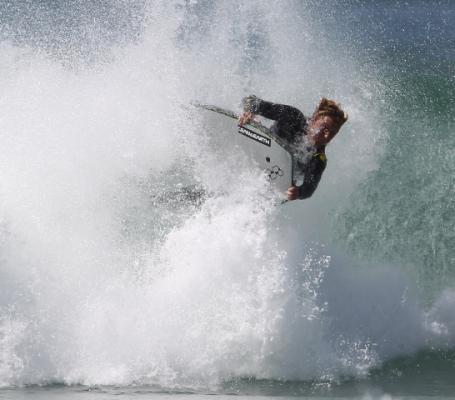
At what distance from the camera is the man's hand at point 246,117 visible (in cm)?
761

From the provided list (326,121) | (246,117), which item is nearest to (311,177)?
(326,121)

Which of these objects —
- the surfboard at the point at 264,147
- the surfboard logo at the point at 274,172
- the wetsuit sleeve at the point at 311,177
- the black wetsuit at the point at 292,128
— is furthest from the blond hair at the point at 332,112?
the surfboard logo at the point at 274,172

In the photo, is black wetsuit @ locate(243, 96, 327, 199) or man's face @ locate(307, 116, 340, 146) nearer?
man's face @ locate(307, 116, 340, 146)

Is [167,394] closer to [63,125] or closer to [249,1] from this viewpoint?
[63,125]

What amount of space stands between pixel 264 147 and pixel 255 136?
0.54 feet

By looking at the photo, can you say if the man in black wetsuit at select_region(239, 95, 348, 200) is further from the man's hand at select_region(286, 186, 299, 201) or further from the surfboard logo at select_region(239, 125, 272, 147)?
the surfboard logo at select_region(239, 125, 272, 147)

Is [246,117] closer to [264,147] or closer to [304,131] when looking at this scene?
[264,147]

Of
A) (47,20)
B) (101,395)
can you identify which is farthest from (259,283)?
(47,20)

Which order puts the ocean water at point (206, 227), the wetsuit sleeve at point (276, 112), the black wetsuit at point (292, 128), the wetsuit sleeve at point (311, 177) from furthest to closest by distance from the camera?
the wetsuit sleeve at point (276, 112), the black wetsuit at point (292, 128), the wetsuit sleeve at point (311, 177), the ocean water at point (206, 227)

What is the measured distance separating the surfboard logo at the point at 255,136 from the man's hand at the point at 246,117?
3.6 inches

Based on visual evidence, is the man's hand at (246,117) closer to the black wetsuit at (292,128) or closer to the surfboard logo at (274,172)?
the black wetsuit at (292,128)

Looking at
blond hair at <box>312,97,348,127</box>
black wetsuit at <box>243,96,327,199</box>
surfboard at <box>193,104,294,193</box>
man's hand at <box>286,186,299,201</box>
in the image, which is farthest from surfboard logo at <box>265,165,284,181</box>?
blond hair at <box>312,97,348,127</box>

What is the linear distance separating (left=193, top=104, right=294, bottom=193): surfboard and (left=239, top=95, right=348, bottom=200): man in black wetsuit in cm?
8

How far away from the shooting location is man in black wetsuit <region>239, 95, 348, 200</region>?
7.23m
